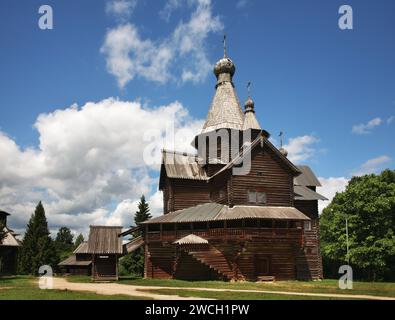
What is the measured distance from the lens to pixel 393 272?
1636 inches

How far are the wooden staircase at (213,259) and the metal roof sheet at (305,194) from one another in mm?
11916

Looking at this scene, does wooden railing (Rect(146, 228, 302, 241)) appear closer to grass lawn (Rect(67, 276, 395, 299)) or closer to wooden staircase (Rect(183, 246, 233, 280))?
wooden staircase (Rect(183, 246, 233, 280))

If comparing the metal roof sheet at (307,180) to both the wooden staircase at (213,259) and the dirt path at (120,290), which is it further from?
the dirt path at (120,290)

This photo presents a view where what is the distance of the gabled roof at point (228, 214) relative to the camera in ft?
101

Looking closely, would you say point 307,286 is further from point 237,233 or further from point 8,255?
point 8,255

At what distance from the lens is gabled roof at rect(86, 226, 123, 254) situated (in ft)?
107

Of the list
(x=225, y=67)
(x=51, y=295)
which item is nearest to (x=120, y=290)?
(x=51, y=295)

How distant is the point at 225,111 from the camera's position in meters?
40.9

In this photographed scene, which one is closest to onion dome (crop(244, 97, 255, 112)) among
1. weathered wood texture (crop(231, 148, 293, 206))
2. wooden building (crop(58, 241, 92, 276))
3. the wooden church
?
the wooden church

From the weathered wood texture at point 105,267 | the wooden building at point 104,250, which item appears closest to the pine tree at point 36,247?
the wooden building at point 104,250

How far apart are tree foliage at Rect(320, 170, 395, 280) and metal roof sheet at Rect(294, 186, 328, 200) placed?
451 cm

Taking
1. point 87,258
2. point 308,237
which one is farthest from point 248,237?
point 87,258
